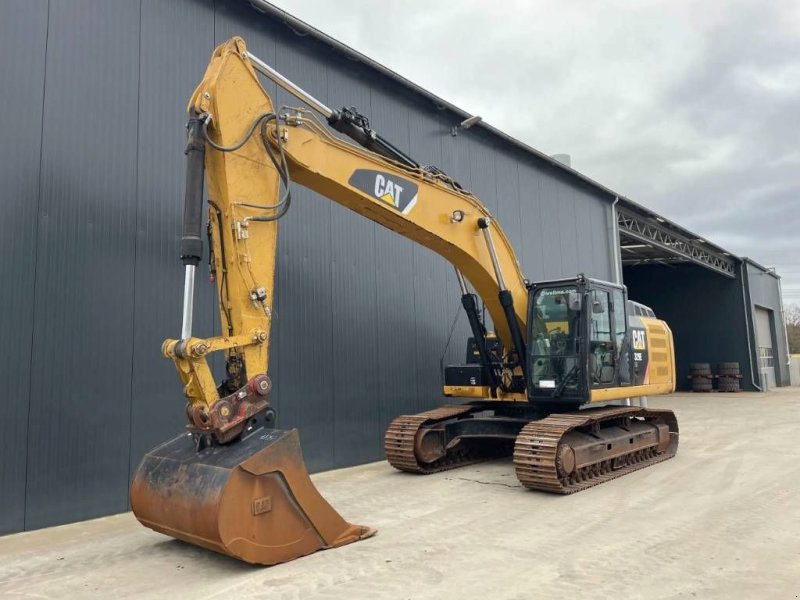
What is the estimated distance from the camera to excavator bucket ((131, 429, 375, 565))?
4609mm

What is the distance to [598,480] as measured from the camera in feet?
26.1

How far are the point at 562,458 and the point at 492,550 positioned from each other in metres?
2.41

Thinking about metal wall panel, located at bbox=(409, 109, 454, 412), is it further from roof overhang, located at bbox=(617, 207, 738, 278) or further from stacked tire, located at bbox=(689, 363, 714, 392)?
stacked tire, located at bbox=(689, 363, 714, 392)

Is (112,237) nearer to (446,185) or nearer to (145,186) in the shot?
(145,186)

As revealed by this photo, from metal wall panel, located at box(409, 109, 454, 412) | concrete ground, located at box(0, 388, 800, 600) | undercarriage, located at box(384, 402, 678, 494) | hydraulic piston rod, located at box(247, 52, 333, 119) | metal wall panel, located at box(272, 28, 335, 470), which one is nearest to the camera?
concrete ground, located at box(0, 388, 800, 600)

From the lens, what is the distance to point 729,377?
27.5 metres

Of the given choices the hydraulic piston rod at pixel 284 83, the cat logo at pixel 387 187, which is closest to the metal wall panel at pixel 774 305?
the cat logo at pixel 387 187

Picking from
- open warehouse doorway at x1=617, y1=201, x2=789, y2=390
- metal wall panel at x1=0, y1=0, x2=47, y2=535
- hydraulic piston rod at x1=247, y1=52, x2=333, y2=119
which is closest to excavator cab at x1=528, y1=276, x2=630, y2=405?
hydraulic piston rod at x1=247, y1=52, x2=333, y2=119

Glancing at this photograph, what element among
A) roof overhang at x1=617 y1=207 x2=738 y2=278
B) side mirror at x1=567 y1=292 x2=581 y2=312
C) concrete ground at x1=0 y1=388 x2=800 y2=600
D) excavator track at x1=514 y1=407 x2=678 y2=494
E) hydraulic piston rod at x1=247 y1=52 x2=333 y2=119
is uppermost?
roof overhang at x1=617 y1=207 x2=738 y2=278

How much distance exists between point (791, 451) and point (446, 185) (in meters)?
7.41

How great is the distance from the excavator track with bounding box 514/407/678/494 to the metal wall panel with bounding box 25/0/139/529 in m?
4.72

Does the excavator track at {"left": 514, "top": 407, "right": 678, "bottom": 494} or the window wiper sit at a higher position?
the window wiper

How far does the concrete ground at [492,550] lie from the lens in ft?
14.4

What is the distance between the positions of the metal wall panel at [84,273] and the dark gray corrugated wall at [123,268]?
2 cm
